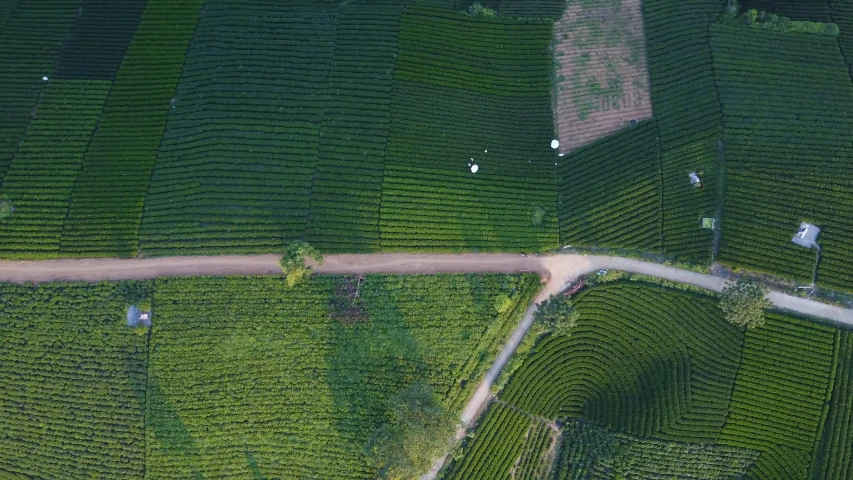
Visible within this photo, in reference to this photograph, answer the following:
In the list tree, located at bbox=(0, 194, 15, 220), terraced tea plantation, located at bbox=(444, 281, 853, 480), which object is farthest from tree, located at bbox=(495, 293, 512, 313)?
tree, located at bbox=(0, 194, 15, 220)

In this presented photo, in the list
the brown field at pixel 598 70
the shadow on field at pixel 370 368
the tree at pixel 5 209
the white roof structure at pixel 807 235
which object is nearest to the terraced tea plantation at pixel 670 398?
the white roof structure at pixel 807 235

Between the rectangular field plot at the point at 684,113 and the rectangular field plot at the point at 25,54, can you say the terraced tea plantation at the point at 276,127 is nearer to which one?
the rectangular field plot at the point at 25,54

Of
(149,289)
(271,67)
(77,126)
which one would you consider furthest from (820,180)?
(77,126)

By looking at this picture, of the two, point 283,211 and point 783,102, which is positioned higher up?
point 783,102

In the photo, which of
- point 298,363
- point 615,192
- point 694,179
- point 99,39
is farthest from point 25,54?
point 694,179

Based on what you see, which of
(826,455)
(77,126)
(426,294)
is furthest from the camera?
(77,126)

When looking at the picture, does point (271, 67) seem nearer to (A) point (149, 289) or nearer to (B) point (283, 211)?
(B) point (283, 211)
